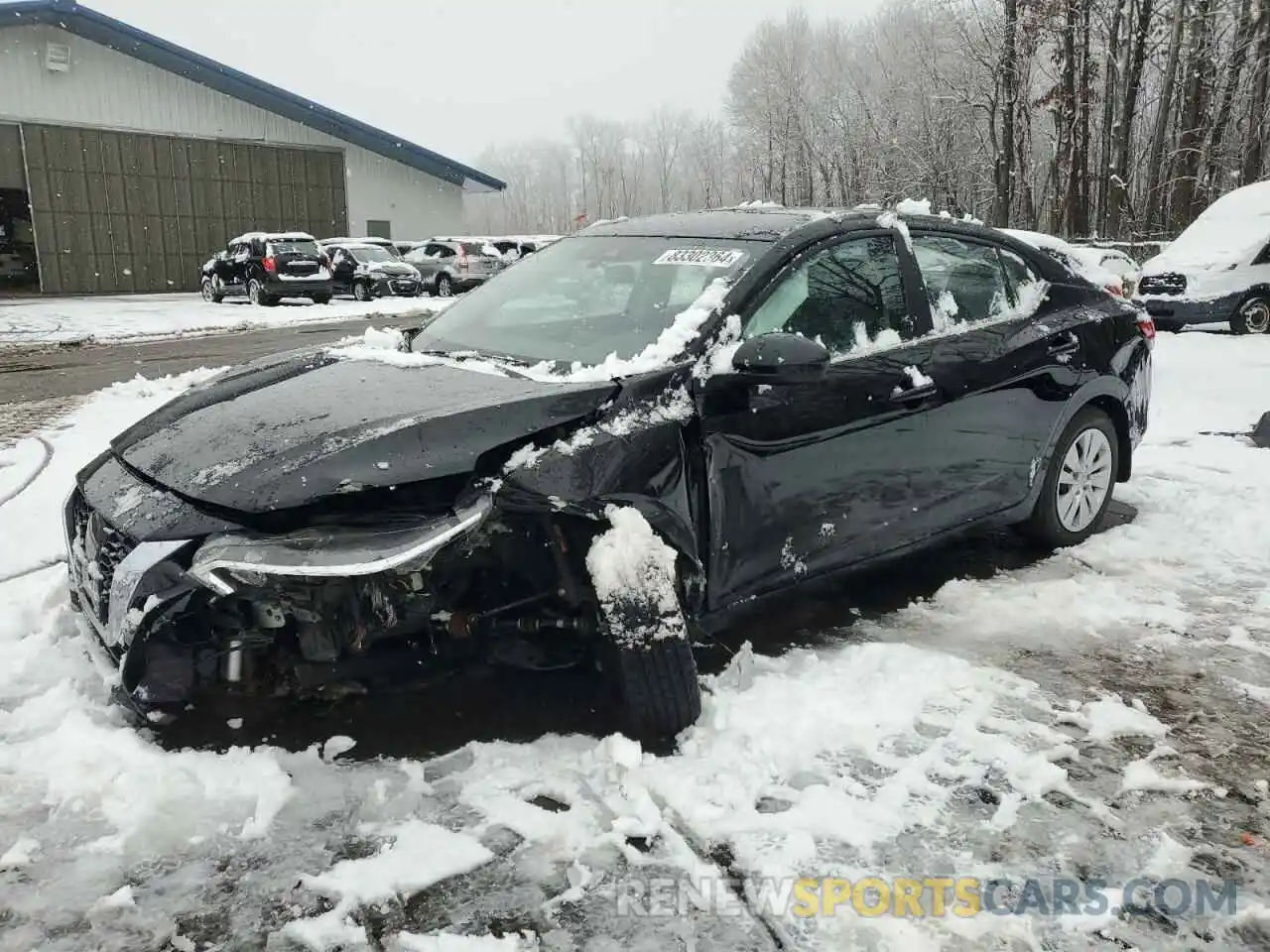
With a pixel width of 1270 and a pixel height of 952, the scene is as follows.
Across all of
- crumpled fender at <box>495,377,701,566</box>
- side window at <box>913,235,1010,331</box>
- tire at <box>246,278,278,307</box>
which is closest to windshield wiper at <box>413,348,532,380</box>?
crumpled fender at <box>495,377,701,566</box>

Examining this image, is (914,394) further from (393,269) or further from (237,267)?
(393,269)

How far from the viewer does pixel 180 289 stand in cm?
2753

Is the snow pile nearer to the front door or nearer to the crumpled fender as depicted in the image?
the crumpled fender

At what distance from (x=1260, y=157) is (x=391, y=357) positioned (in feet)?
110

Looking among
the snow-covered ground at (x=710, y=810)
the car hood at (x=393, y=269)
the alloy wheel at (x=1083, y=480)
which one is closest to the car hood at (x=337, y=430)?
the snow-covered ground at (x=710, y=810)

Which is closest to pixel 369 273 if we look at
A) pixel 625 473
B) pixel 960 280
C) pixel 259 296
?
pixel 259 296

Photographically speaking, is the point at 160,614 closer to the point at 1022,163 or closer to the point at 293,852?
the point at 293,852

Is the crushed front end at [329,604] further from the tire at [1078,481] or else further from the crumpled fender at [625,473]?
the tire at [1078,481]

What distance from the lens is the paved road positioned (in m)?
8.52

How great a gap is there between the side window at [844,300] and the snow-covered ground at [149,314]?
14.4 m

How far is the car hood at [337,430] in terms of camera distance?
265cm

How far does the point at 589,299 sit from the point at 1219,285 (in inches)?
500

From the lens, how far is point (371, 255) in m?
24.2

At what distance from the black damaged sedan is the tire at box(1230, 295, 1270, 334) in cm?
1121
